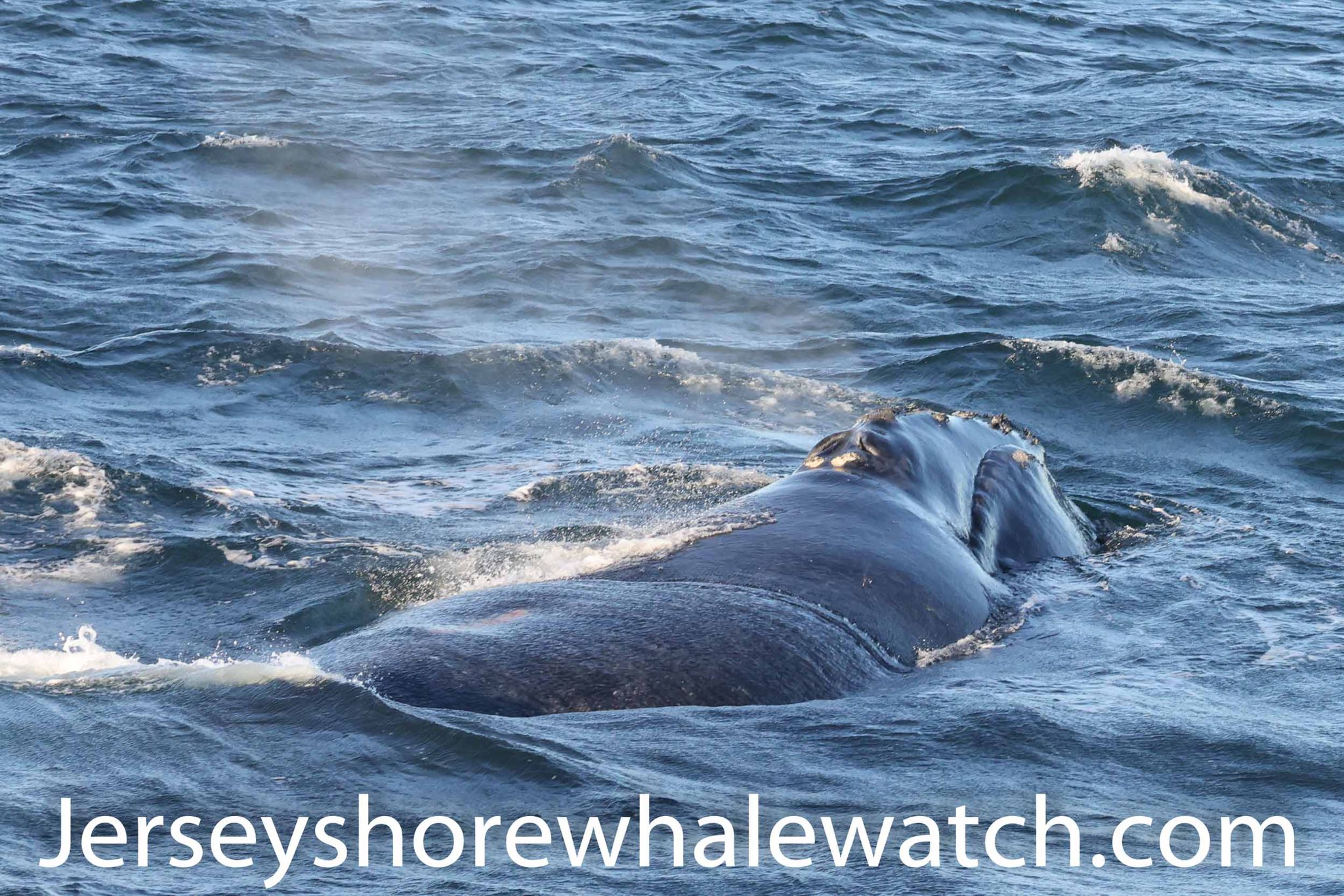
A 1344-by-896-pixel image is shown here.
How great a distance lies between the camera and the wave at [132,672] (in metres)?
7.54

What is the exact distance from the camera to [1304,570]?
12.7 m

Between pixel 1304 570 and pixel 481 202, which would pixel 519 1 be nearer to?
pixel 481 202

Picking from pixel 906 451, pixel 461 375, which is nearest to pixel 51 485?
pixel 461 375

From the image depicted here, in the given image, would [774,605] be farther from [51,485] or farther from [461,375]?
[461,375]

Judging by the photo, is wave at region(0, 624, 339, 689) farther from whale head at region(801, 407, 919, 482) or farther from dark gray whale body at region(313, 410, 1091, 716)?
whale head at region(801, 407, 919, 482)

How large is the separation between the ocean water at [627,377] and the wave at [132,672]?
2.5 inches

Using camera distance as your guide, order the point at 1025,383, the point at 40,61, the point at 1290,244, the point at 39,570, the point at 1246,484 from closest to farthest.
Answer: the point at 39,570, the point at 1246,484, the point at 1025,383, the point at 1290,244, the point at 40,61

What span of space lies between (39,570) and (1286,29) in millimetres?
36780

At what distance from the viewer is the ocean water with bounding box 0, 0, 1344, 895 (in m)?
7.12

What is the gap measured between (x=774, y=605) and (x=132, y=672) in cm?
323

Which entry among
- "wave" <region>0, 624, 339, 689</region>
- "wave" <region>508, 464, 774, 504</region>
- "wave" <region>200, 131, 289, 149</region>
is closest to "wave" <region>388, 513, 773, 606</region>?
"wave" <region>508, 464, 774, 504</region>

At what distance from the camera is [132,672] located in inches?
314

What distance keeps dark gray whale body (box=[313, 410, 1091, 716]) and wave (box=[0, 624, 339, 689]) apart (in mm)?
378

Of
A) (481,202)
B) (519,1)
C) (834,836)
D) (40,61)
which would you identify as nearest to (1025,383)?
(481,202)
